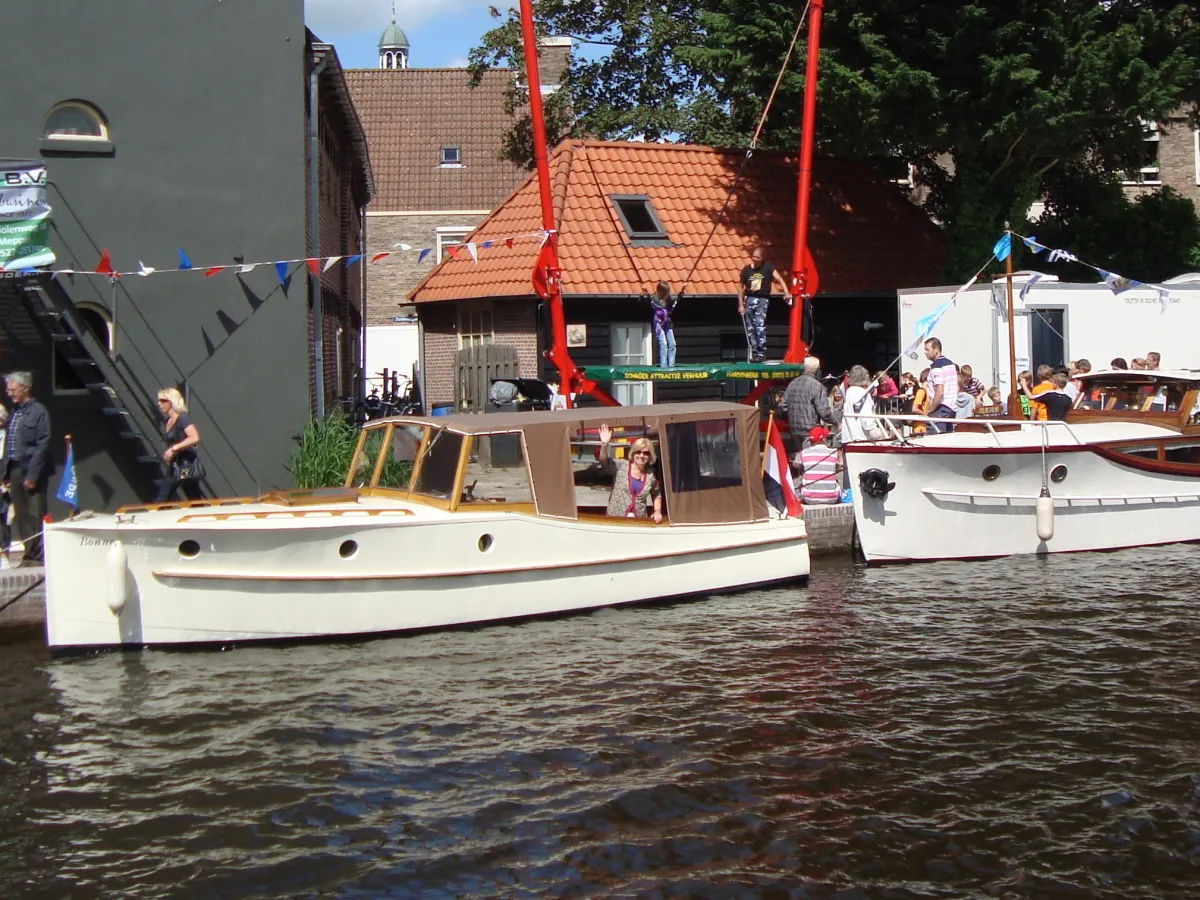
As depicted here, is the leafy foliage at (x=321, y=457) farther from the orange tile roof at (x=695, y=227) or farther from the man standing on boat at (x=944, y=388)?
the man standing on boat at (x=944, y=388)

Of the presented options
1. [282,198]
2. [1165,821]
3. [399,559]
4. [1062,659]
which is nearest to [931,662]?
[1062,659]

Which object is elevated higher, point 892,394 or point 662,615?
point 892,394

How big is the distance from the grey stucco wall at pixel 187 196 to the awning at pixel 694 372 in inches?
150

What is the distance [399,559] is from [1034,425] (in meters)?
7.71

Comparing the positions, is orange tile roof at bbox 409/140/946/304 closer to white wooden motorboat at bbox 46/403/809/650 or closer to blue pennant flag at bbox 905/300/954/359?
blue pennant flag at bbox 905/300/954/359

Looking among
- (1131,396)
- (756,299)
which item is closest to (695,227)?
(756,299)

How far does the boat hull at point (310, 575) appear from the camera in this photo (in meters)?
11.7

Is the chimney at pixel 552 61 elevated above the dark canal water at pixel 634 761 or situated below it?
above

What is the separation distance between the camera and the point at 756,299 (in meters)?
20.8

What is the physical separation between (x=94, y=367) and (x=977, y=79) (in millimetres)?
14492

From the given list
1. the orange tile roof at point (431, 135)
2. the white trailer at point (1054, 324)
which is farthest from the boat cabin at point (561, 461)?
the orange tile roof at point (431, 135)

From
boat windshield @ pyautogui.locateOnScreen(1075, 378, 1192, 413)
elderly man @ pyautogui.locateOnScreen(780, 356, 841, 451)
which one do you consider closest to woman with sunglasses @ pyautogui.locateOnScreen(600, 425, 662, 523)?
elderly man @ pyautogui.locateOnScreen(780, 356, 841, 451)

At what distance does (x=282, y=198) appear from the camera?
16.6m

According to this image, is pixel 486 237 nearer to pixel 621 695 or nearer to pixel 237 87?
pixel 237 87
